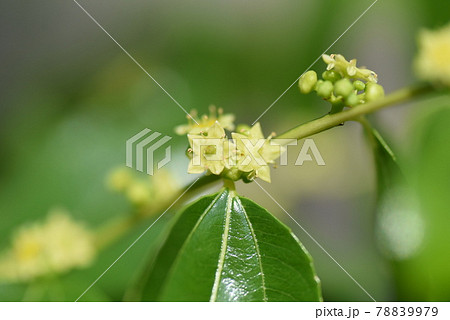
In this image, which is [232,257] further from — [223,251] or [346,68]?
[346,68]

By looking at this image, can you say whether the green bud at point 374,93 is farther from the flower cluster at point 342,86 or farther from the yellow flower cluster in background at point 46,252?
the yellow flower cluster in background at point 46,252

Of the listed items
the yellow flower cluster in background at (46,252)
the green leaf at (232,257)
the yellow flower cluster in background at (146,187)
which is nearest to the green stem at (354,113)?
the green leaf at (232,257)

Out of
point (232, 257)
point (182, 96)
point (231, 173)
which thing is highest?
point (182, 96)

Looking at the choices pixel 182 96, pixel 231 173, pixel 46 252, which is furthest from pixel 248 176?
pixel 182 96

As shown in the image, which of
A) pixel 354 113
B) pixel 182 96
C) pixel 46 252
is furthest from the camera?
pixel 182 96

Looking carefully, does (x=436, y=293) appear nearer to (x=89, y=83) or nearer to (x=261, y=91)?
(x=261, y=91)

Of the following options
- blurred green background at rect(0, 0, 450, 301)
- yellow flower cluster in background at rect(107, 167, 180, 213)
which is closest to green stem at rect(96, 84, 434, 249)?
yellow flower cluster in background at rect(107, 167, 180, 213)
